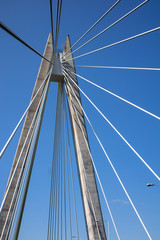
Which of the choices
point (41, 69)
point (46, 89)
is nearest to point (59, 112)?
point (46, 89)

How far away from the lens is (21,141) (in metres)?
9.82

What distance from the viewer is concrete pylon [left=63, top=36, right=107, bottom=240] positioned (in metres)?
8.02

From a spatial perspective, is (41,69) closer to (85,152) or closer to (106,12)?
(85,152)

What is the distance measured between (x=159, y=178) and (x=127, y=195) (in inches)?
67.7

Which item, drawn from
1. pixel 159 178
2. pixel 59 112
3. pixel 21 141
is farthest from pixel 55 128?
pixel 159 178

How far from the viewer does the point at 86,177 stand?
8.73 metres

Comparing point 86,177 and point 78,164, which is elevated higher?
point 78,164

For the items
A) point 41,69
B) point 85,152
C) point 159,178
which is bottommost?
point 159,178

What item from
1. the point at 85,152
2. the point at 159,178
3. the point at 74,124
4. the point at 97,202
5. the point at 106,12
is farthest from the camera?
the point at 74,124

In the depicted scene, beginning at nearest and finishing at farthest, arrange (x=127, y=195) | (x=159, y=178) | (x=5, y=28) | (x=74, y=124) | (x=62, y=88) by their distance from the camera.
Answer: (x=5, y=28)
(x=159, y=178)
(x=127, y=195)
(x=74, y=124)
(x=62, y=88)

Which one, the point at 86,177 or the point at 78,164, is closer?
the point at 86,177

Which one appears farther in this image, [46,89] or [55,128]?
[55,128]

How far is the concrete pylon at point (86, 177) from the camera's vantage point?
26.3 ft

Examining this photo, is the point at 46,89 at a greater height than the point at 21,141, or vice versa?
the point at 46,89
